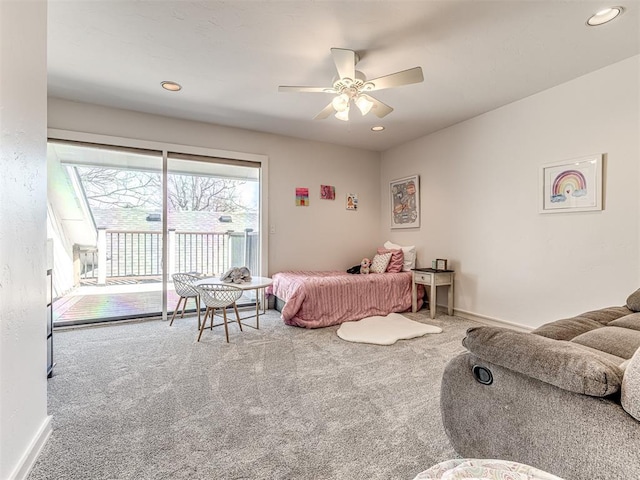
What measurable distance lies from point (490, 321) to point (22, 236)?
4.08 meters

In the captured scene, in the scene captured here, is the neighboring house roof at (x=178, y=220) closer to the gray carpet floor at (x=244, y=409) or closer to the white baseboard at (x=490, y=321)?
the gray carpet floor at (x=244, y=409)

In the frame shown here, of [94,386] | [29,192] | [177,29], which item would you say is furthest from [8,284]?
[177,29]

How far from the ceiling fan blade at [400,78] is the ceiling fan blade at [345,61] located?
197 millimetres

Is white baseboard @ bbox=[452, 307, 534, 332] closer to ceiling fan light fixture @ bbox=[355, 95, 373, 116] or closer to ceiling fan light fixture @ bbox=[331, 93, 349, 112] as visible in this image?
ceiling fan light fixture @ bbox=[355, 95, 373, 116]

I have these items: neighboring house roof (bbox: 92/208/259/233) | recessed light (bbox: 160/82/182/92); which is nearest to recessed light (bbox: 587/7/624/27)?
recessed light (bbox: 160/82/182/92)

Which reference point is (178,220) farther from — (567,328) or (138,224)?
(567,328)

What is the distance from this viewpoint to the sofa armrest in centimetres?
86

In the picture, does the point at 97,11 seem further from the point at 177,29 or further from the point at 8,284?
the point at 8,284

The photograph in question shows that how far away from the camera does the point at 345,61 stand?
211cm

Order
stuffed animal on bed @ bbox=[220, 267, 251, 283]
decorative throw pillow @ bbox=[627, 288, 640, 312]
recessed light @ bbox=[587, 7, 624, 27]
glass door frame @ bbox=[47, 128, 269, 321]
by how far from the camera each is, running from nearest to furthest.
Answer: recessed light @ bbox=[587, 7, 624, 27] < decorative throw pillow @ bbox=[627, 288, 640, 312] < stuffed animal on bed @ bbox=[220, 267, 251, 283] < glass door frame @ bbox=[47, 128, 269, 321]

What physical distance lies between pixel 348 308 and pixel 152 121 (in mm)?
3336

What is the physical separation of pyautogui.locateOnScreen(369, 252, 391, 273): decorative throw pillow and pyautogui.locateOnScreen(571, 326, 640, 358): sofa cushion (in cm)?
278

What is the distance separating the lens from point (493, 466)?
2.23 ft

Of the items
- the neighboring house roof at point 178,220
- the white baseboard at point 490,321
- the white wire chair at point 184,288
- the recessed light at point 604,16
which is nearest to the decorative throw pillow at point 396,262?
the white baseboard at point 490,321
